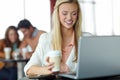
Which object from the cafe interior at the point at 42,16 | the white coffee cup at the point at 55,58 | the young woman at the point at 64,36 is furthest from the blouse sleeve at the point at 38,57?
the cafe interior at the point at 42,16

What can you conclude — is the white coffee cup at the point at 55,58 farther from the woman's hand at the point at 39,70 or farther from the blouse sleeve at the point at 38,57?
the blouse sleeve at the point at 38,57

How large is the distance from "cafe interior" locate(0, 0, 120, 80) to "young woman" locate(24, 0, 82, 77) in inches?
35.3

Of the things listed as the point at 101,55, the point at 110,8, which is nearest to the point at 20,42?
the point at 101,55

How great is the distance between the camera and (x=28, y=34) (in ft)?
13.3

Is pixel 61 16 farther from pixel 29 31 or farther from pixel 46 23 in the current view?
pixel 46 23

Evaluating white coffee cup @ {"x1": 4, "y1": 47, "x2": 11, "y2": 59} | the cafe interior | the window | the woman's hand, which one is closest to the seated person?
the cafe interior

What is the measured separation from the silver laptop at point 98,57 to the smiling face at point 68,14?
1.45 feet

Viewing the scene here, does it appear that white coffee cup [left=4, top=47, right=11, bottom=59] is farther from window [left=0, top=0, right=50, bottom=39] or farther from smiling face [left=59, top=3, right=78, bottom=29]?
smiling face [left=59, top=3, right=78, bottom=29]

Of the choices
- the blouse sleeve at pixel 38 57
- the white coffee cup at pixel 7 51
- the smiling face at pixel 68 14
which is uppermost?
the smiling face at pixel 68 14

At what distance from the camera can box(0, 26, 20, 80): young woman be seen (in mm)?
4027

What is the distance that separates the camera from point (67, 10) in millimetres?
1625

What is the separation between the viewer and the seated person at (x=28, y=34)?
4035mm

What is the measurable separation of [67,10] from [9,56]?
2.46 metres

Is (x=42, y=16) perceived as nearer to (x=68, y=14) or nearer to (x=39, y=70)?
(x=68, y=14)
